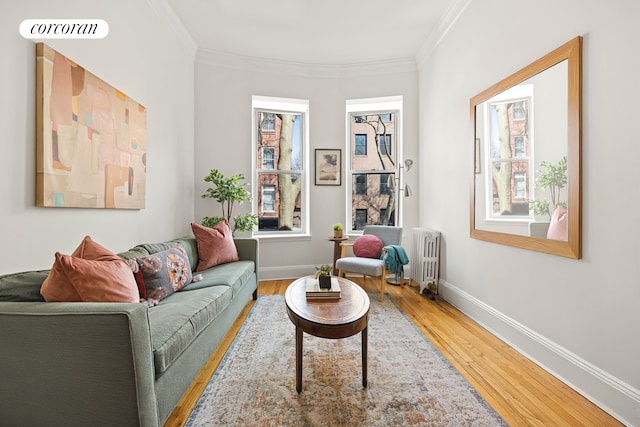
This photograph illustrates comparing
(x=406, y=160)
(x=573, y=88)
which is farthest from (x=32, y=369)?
(x=406, y=160)

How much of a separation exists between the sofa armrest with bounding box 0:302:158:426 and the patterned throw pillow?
829mm

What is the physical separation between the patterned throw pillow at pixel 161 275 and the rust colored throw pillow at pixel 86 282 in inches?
14.0

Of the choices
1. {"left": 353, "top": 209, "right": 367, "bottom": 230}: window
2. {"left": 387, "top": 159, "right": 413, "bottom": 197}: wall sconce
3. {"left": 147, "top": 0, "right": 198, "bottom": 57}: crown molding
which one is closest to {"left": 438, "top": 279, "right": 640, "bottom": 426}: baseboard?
{"left": 387, "top": 159, "right": 413, "bottom": 197}: wall sconce

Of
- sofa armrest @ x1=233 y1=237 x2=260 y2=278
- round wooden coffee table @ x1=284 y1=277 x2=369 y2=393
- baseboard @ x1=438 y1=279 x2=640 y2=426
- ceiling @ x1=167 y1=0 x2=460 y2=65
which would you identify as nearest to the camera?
baseboard @ x1=438 y1=279 x2=640 y2=426

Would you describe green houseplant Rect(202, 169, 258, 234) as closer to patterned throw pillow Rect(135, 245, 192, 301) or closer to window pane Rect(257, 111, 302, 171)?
window pane Rect(257, 111, 302, 171)

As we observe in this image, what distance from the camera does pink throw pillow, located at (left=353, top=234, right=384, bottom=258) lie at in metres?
3.95

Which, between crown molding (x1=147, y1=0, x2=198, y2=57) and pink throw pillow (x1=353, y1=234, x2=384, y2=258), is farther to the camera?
pink throw pillow (x1=353, y1=234, x2=384, y2=258)

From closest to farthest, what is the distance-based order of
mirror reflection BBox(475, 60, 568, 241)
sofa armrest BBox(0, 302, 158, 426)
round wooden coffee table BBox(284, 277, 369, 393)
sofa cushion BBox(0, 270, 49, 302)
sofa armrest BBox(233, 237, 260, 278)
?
sofa armrest BBox(0, 302, 158, 426)
sofa cushion BBox(0, 270, 49, 302)
round wooden coffee table BBox(284, 277, 369, 393)
mirror reflection BBox(475, 60, 568, 241)
sofa armrest BBox(233, 237, 260, 278)

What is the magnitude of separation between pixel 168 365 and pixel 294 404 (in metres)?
0.69

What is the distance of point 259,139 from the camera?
4.66 meters

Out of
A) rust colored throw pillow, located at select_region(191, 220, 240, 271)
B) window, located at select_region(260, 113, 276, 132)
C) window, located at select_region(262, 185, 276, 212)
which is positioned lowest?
rust colored throw pillow, located at select_region(191, 220, 240, 271)

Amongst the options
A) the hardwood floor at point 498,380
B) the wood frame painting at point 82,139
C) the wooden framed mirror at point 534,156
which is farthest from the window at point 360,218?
the wood frame painting at point 82,139

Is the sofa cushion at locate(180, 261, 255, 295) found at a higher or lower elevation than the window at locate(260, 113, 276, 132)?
lower

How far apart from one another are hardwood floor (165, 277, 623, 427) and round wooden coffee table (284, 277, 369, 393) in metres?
0.67
